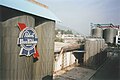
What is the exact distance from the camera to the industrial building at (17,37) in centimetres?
680

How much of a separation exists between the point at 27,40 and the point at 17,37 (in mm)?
686

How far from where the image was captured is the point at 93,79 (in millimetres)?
13477

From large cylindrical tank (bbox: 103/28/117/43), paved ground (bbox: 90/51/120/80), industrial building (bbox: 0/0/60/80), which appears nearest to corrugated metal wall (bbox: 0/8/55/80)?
industrial building (bbox: 0/0/60/80)

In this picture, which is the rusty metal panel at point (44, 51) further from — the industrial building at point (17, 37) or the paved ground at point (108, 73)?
the paved ground at point (108, 73)

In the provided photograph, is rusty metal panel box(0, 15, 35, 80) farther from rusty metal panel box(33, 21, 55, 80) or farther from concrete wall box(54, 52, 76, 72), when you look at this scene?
concrete wall box(54, 52, 76, 72)

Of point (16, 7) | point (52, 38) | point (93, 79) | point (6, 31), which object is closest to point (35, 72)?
point (52, 38)

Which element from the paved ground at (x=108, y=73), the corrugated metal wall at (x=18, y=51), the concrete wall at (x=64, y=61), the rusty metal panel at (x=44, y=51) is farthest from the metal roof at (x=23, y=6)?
the concrete wall at (x=64, y=61)

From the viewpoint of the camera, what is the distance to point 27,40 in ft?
25.7

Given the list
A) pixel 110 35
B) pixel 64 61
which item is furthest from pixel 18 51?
pixel 110 35

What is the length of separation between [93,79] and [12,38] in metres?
9.12

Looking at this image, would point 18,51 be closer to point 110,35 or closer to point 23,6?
point 23,6

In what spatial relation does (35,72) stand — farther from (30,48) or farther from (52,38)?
(52,38)

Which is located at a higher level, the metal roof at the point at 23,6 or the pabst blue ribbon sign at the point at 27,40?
the metal roof at the point at 23,6

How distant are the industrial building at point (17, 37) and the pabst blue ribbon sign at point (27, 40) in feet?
0.59
